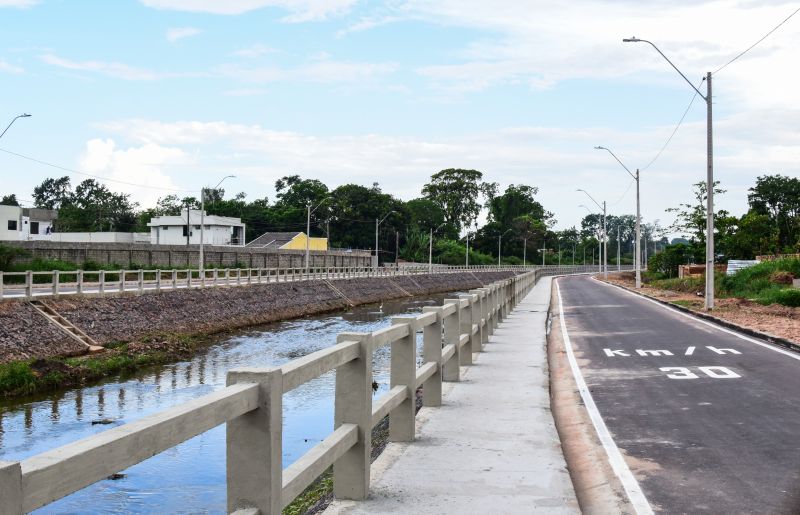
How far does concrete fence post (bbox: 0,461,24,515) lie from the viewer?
2.22 meters

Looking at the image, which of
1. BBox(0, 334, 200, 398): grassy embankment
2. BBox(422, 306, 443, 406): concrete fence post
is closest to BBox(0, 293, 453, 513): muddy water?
BBox(0, 334, 200, 398): grassy embankment

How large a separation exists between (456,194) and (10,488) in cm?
17514

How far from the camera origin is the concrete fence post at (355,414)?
5.71 meters

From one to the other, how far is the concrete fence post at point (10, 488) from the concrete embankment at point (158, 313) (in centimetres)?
2547

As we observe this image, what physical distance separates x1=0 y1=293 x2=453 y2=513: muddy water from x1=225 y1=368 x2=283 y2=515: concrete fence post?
8280mm

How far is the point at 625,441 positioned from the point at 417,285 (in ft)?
264

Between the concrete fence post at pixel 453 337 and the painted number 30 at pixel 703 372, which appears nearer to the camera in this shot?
the concrete fence post at pixel 453 337

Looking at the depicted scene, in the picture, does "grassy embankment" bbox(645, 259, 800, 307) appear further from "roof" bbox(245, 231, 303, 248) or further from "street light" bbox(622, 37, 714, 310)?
"roof" bbox(245, 231, 303, 248)

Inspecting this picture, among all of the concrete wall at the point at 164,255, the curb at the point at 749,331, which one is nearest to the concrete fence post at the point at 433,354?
the curb at the point at 749,331

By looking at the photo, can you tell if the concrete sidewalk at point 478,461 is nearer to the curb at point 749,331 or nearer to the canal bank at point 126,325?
the curb at point 749,331

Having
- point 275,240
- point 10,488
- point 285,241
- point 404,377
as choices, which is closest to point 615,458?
point 404,377

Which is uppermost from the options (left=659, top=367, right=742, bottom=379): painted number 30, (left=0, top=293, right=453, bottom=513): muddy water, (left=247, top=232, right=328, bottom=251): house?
(left=247, top=232, right=328, bottom=251): house

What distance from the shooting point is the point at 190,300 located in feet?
137

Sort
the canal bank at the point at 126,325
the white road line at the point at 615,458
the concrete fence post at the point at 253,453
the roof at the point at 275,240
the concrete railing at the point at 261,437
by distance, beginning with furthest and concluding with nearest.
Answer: the roof at the point at 275,240, the canal bank at the point at 126,325, the white road line at the point at 615,458, the concrete fence post at the point at 253,453, the concrete railing at the point at 261,437
